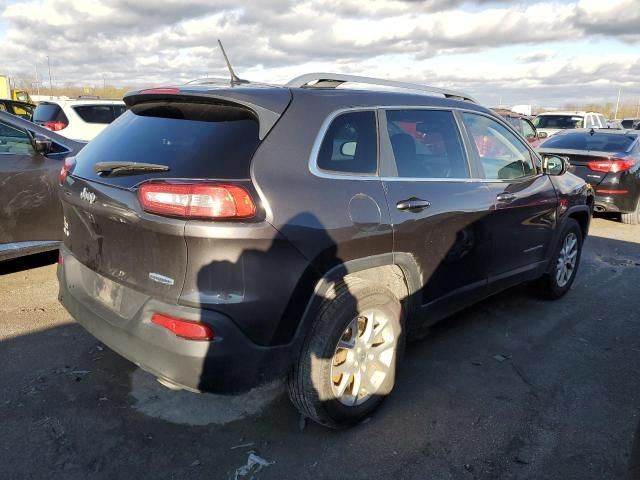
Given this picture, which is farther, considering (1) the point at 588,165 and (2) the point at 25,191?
(1) the point at 588,165

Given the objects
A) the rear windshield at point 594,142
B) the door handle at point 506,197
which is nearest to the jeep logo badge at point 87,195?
the door handle at point 506,197

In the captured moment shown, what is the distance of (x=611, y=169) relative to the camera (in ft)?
27.1

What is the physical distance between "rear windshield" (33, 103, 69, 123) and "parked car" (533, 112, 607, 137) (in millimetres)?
13883

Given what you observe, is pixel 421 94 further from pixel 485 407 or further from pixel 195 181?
pixel 485 407

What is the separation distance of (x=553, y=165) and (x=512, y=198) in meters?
0.93

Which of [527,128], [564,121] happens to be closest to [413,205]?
[527,128]

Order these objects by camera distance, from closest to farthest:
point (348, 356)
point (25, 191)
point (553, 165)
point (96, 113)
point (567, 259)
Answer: point (348, 356) → point (553, 165) → point (25, 191) → point (567, 259) → point (96, 113)

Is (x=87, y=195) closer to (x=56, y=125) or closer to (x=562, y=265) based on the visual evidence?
(x=562, y=265)

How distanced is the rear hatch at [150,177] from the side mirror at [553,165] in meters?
2.98

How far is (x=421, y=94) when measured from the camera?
3.42m

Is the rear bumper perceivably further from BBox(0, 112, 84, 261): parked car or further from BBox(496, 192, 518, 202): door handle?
BBox(0, 112, 84, 261): parked car

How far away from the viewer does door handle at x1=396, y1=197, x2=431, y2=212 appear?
9.45ft

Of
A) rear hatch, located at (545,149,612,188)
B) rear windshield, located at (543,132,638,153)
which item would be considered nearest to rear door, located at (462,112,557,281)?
rear hatch, located at (545,149,612,188)

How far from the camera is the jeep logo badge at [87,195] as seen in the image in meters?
2.64
